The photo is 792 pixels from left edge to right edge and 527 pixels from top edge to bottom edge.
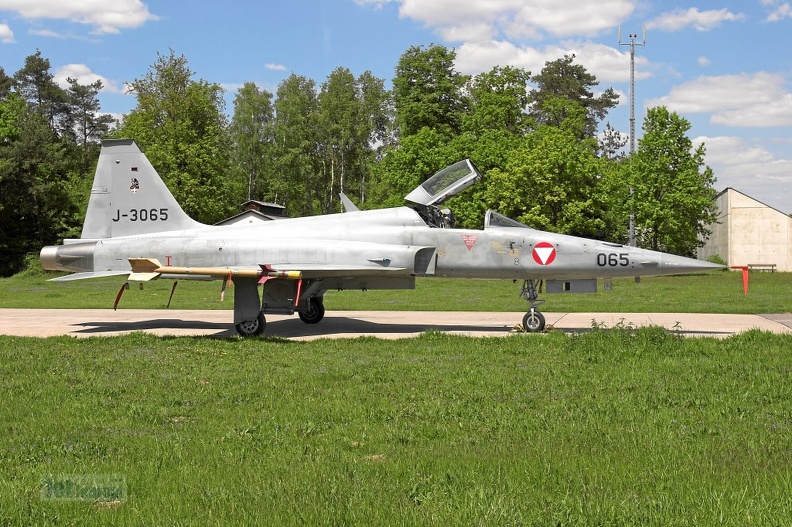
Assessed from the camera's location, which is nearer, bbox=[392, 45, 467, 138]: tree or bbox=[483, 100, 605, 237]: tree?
bbox=[483, 100, 605, 237]: tree

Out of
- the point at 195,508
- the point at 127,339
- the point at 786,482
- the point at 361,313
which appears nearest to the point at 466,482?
the point at 195,508

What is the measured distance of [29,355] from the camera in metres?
12.3

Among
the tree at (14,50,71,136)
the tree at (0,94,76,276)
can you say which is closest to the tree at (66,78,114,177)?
the tree at (14,50,71,136)

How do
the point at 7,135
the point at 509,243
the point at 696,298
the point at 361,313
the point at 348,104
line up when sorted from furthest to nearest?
the point at 348,104
the point at 7,135
the point at 696,298
the point at 361,313
the point at 509,243

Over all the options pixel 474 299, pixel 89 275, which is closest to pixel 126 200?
pixel 89 275

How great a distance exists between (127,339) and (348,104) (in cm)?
6289

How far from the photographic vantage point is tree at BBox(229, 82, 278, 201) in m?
77.9

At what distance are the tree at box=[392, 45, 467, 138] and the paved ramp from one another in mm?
42020

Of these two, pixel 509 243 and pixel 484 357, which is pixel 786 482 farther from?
pixel 509 243

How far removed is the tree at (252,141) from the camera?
77875 millimetres

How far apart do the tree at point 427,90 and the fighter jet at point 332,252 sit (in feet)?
149

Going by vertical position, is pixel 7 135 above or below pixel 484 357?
above

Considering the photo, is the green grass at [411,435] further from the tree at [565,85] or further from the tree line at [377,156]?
the tree at [565,85]

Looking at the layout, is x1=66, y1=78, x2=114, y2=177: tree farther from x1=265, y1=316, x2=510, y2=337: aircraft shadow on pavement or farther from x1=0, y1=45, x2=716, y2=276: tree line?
x1=265, y1=316, x2=510, y2=337: aircraft shadow on pavement
